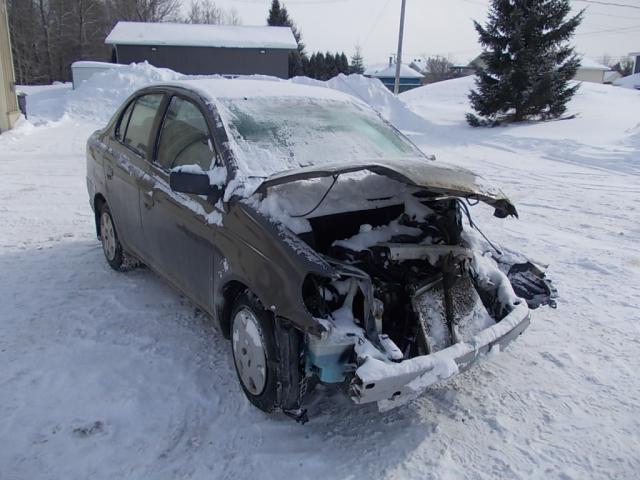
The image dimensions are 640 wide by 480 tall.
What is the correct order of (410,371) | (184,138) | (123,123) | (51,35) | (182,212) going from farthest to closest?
(51,35), (123,123), (184,138), (182,212), (410,371)

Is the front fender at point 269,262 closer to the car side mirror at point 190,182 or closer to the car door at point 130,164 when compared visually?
the car side mirror at point 190,182

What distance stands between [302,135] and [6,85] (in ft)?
43.7

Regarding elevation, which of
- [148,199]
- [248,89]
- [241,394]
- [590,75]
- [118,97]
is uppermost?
[248,89]

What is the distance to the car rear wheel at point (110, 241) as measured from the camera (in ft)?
16.5

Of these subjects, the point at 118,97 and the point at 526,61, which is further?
the point at 118,97

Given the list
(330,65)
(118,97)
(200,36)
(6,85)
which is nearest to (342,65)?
(330,65)

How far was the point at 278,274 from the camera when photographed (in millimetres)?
2787

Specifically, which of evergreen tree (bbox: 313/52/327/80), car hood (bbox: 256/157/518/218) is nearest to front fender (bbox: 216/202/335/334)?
car hood (bbox: 256/157/518/218)

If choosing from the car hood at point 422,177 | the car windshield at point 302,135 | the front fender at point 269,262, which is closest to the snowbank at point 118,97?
the car windshield at point 302,135

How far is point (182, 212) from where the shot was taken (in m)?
3.66

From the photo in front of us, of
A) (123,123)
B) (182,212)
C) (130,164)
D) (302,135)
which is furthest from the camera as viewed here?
(123,123)

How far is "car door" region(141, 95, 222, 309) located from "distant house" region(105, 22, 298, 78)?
32.1 meters

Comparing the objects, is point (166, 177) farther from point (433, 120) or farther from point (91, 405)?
point (433, 120)

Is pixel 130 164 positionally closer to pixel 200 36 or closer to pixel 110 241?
pixel 110 241
